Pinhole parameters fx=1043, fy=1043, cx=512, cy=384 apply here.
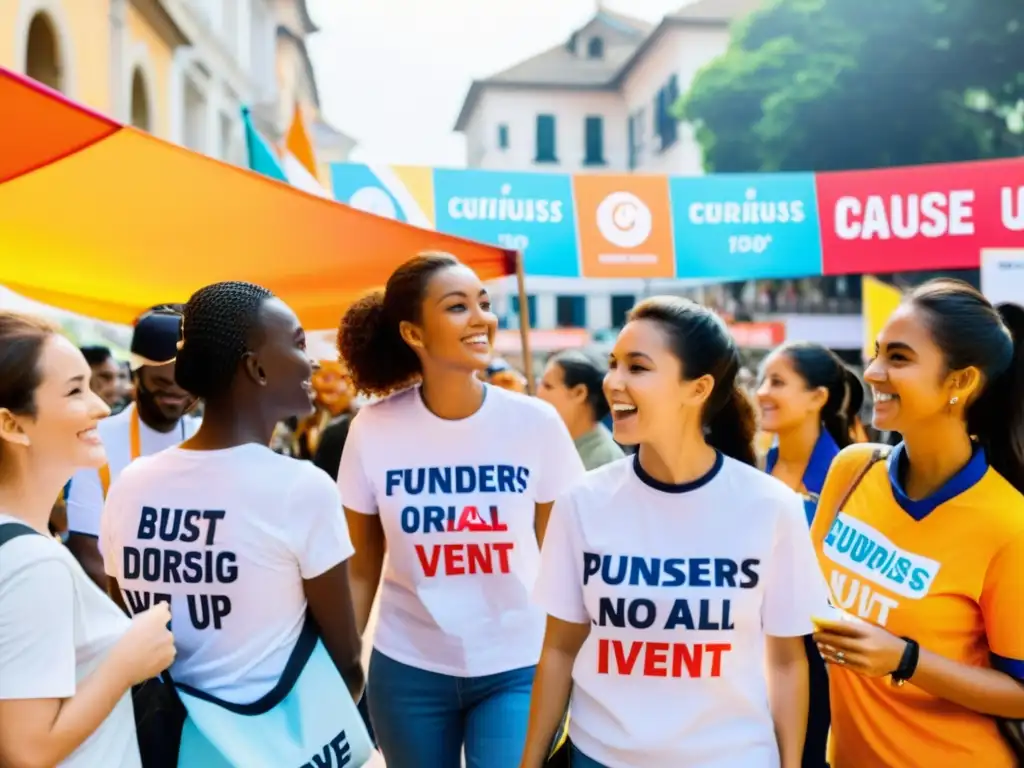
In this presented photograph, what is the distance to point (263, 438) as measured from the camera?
2244mm

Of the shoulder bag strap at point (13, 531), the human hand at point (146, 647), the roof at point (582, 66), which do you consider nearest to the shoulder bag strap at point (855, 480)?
the human hand at point (146, 647)

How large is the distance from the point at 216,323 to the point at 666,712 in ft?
4.02

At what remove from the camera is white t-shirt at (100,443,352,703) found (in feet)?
6.83

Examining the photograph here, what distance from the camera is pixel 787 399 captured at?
171 inches

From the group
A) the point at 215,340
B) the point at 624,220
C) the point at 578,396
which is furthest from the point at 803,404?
the point at 624,220

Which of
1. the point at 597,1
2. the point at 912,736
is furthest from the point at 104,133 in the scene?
the point at 597,1

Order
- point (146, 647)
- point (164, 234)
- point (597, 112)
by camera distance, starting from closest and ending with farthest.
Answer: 1. point (146, 647)
2. point (164, 234)
3. point (597, 112)

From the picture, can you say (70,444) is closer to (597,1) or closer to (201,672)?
(201,672)

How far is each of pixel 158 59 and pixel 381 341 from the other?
13507mm

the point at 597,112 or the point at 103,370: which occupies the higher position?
the point at 597,112

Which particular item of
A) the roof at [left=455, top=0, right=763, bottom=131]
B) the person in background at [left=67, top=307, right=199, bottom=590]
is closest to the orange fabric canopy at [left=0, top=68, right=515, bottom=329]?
the person in background at [left=67, top=307, right=199, bottom=590]

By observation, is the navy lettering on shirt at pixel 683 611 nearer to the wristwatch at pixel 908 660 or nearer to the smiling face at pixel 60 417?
the wristwatch at pixel 908 660

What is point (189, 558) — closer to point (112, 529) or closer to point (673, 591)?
point (112, 529)

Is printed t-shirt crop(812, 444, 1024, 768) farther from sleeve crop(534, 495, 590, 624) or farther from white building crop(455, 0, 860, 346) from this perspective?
white building crop(455, 0, 860, 346)
